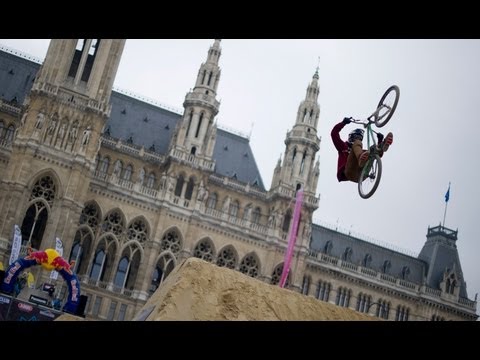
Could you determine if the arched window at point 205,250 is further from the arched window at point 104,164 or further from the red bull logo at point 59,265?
the red bull logo at point 59,265

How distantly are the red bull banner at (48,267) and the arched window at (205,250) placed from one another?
18.0 meters

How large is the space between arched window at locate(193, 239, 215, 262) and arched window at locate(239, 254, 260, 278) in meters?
2.58

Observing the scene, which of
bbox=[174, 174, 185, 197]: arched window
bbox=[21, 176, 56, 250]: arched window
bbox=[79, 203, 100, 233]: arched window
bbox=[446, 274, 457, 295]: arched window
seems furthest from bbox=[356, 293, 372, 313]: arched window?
bbox=[21, 176, 56, 250]: arched window

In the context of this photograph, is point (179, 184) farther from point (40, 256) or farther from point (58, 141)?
point (40, 256)

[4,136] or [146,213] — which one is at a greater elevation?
[4,136]

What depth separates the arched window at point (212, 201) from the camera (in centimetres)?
4934

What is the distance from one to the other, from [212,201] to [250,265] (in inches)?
245

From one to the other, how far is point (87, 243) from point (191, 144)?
36.0 feet

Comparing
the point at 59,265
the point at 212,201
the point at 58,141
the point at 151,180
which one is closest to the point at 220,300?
the point at 59,265

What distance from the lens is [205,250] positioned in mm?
45781
